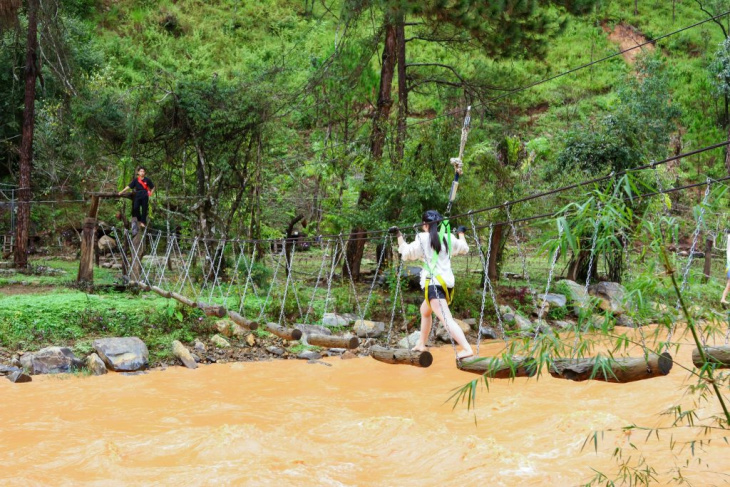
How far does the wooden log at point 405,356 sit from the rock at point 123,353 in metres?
2.43

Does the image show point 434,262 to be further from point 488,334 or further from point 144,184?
point 144,184

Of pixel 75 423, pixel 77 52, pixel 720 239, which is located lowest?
pixel 75 423

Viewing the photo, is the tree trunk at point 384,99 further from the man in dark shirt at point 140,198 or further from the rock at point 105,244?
the rock at point 105,244

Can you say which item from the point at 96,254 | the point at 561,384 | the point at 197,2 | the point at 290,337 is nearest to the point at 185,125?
the point at 96,254

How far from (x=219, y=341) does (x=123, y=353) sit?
948 mm

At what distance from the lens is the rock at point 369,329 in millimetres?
6559

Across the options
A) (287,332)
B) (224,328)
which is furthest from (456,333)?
(224,328)

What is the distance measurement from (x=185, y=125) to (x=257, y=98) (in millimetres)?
919

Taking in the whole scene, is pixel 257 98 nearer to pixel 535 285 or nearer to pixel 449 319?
pixel 535 285

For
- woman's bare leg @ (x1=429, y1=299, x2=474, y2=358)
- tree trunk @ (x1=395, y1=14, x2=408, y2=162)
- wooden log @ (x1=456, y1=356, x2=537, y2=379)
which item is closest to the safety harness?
woman's bare leg @ (x1=429, y1=299, x2=474, y2=358)

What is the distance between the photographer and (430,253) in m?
3.79

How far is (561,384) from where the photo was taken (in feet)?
16.9

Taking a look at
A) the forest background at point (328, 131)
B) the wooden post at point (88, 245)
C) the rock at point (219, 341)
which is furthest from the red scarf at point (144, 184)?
the rock at point (219, 341)

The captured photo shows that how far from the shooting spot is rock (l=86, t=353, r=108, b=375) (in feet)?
16.9
